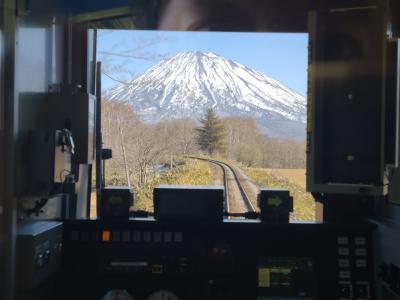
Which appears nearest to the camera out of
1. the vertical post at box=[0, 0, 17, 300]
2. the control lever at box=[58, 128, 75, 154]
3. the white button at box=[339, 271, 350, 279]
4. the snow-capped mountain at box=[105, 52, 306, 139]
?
the vertical post at box=[0, 0, 17, 300]

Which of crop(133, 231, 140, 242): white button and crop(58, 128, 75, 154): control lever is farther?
crop(133, 231, 140, 242): white button

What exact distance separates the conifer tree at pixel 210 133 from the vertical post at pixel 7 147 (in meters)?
0.85

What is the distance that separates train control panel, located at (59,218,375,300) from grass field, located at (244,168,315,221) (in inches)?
6.2

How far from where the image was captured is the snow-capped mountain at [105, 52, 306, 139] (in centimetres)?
229

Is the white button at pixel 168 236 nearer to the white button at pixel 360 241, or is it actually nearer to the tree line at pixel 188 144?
the tree line at pixel 188 144

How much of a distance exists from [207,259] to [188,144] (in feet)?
1.81

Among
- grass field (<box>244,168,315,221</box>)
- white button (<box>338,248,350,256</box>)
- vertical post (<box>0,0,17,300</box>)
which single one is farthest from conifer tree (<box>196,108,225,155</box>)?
vertical post (<box>0,0,17,300</box>)

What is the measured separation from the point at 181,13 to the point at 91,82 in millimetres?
585

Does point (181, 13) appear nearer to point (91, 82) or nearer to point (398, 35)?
point (91, 82)

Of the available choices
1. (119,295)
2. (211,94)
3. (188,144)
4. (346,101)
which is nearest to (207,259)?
(119,295)

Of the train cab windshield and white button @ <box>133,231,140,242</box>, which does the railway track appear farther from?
white button @ <box>133,231,140,242</box>

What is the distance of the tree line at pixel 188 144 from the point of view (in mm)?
2256

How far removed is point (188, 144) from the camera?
7.41ft

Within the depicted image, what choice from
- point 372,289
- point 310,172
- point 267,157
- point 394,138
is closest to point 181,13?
point 267,157
